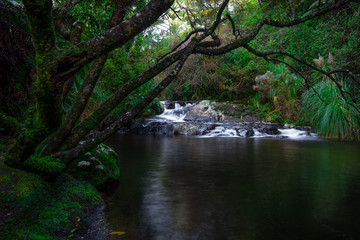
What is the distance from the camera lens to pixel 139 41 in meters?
10.2

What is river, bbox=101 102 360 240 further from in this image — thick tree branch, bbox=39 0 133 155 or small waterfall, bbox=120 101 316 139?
small waterfall, bbox=120 101 316 139

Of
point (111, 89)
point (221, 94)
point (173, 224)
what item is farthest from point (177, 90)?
point (173, 224)

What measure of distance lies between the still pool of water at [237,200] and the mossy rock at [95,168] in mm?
314

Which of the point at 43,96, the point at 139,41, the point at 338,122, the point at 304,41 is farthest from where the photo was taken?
the point at 304,41

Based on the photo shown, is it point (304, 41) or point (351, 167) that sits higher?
point (304, 41)

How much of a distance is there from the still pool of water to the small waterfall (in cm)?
654

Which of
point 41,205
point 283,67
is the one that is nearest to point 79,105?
point 41,205

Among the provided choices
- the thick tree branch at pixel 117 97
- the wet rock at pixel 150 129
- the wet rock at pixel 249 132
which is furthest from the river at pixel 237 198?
the wet rock at pixel 150 129

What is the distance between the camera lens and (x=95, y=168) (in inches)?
158

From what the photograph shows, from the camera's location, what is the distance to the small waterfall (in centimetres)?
1355

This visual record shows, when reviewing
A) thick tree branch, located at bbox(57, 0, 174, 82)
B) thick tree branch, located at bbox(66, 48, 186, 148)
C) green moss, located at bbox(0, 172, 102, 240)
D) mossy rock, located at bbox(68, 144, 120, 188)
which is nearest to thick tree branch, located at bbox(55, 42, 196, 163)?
thick tree branch, located at bbox(66, 48, 186, 148)

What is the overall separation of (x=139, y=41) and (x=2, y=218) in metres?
8.86

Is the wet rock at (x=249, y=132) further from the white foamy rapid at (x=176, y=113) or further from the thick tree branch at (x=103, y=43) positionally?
the thick tree branch at (x=103, y=43)

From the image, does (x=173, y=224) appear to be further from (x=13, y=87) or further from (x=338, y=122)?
(x=338, y=122)
